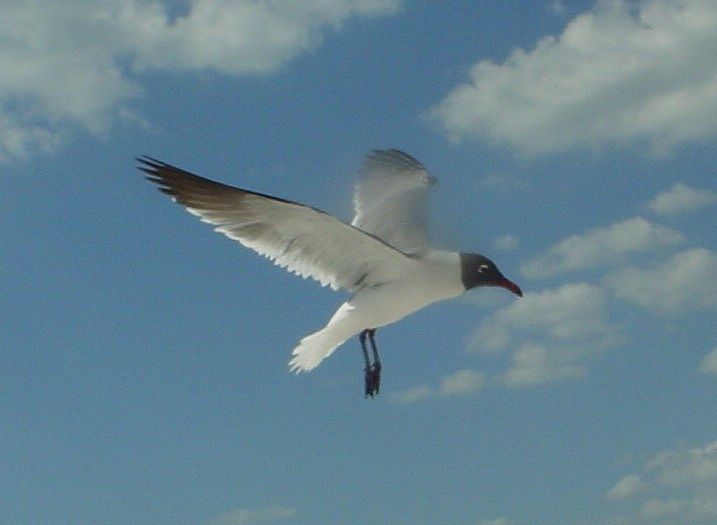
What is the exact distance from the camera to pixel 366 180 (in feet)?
34.8

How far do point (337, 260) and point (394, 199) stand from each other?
206cm

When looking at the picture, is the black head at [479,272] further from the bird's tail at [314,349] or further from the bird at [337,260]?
the bird's tail at [314,349]

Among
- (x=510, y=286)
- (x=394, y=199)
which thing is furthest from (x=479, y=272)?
(x=394, y=199)

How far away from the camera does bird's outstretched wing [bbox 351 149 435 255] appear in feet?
30.9

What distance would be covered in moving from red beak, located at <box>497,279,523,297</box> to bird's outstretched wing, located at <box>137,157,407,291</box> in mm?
853

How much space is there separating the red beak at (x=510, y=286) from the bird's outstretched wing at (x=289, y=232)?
0.85m

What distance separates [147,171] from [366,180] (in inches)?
131

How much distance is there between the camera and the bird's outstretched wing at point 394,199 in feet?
30.9

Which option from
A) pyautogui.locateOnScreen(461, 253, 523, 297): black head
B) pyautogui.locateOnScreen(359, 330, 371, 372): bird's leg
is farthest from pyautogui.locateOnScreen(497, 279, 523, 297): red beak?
pyautogui.locateOnScreen(359, 330, 371, 372): bird's leg

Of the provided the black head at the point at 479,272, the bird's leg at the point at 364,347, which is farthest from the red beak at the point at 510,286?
the bird's leg at the point at 364,347

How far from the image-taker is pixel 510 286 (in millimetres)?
8492

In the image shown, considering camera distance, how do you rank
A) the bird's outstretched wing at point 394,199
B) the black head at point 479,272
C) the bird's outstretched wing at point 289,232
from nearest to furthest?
1. the bird's outstretched wing at point 289,232
2. the black head at point 479,272
3. the bird's outstretched wing at point 394,199

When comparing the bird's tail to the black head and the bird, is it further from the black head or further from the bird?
the black head

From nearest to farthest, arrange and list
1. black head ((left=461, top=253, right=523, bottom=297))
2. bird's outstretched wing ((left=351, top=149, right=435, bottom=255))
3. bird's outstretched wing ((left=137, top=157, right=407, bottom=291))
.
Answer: bird's outstretched wing ((left=137, top=157, right=407, bottom=291)), black head ((left=461, top=253, right=523, bottom=297)), bird's outstretched wing ((left=351, top=149, right=435, bottom=255))
